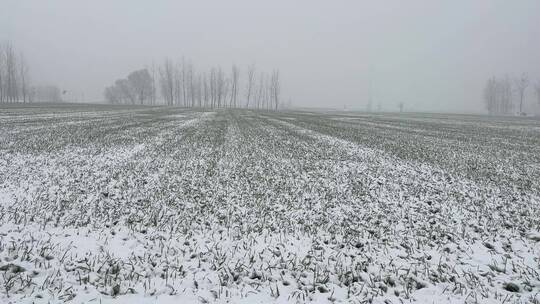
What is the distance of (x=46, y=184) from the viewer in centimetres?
924

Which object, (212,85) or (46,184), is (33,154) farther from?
(212,85)

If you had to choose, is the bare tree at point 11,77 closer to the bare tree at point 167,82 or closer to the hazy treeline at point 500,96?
the bare tree at point 167,82

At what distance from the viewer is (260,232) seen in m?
6.61

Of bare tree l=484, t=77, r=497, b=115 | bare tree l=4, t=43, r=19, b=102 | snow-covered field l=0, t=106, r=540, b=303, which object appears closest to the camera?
snow-covered field l=0, t=106, r=540, b=303

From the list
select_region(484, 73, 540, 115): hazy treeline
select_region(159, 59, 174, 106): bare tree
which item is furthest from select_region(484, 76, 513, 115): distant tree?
select_region(159, 59, 174, 106): bare tree

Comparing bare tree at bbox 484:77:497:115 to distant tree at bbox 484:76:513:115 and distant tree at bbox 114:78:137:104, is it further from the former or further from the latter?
distant tree at bbox 114:78:137:104

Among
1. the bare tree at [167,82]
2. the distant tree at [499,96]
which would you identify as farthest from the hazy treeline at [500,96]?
the bare tree at [167,82]

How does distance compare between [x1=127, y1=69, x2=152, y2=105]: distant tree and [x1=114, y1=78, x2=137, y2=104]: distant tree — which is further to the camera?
[x1=114, y1=78, x2=137, y2=104]: distant tree

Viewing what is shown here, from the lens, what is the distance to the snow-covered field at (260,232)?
4.62 meters

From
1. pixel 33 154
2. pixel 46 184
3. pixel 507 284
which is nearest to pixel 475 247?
pixel 507 284

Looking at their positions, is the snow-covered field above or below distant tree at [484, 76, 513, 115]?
below

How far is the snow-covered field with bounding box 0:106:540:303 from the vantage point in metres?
4.62

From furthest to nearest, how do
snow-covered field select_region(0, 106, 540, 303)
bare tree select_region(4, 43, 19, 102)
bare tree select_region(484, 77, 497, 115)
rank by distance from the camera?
bare tree select_region(484, 77, 497, 115) < bare tree select_region(4, 43, 19, 102) < snow-covered field select_region(0, 106, 540, 303)

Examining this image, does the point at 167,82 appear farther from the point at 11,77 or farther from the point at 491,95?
the point at 491,95
